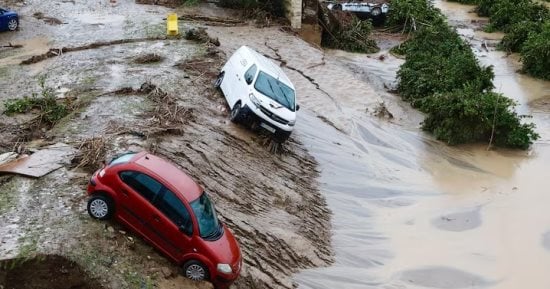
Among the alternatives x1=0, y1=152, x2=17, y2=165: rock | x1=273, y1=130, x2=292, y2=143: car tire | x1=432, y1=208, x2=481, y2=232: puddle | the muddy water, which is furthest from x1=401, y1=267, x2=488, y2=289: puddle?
x1=0, y1=152, x2=17, y2=165: rock

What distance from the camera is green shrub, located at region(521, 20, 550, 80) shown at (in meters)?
27.0

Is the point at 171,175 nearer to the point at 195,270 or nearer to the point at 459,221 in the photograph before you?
the point at 195,270

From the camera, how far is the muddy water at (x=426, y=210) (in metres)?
13.1

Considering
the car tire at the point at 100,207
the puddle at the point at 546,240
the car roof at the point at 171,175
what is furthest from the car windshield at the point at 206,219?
the puddle at the point at 546,240

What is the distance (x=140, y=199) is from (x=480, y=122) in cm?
1379

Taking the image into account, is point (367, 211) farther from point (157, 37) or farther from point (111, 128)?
point (157, 37)

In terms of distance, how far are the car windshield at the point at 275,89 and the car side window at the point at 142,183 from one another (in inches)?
266

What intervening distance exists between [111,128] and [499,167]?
12.0 metres

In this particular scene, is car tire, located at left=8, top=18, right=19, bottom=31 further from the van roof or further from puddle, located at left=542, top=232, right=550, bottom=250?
puddle, located at left=542, top=232, right=550, bottom=250

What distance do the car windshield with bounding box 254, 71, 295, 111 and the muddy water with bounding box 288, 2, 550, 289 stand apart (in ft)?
5.59

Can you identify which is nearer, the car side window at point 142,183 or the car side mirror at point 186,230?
the car side mirror at point 186,230

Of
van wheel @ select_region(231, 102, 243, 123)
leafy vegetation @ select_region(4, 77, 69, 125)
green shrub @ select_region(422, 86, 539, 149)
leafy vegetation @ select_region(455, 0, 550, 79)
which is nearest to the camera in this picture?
leafy vegetation @ select_region(4, 77, 69, 125)

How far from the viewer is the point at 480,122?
1970 centimetres

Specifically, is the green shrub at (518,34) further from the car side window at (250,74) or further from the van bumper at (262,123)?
the van bumper at (262,123)
